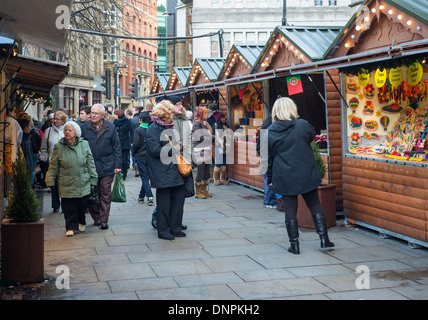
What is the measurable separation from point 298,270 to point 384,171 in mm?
2587

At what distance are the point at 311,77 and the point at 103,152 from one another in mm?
4682

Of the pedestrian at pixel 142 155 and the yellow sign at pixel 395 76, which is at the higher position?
the yellow sign at pixel 395 76

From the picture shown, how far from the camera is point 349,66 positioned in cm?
888

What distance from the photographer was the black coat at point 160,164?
861 cm

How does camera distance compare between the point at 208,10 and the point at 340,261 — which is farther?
the point at 208,10

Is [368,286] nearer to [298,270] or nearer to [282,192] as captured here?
[298,270]

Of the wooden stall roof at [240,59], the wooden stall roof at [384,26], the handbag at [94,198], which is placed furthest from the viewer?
the wooden stall roof at [240,59]

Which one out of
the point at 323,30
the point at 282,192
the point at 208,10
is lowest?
the point at 282,192

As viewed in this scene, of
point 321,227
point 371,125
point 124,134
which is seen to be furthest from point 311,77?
point 124,134

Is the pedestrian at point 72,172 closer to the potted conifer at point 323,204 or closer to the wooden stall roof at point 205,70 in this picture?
the potted conifer at point 323,204

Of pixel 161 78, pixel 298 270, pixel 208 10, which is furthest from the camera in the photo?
pixel 208 10

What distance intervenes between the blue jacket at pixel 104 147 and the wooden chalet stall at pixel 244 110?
15.2ft

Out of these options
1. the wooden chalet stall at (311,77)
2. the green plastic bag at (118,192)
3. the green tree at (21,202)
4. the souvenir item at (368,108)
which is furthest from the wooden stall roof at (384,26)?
the green tree at (21,202)

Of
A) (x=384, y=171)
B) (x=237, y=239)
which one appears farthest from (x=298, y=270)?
(x=384, y=171)
